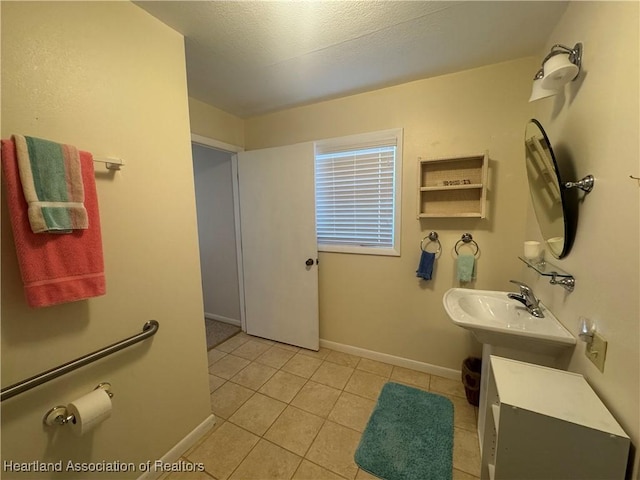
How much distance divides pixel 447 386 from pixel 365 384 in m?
0.64

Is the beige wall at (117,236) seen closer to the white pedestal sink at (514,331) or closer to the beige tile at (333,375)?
the beige tile at (333,375)

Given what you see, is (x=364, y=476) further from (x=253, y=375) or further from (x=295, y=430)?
(x=253, y=375)

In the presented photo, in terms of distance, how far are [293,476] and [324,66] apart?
247 centimetres

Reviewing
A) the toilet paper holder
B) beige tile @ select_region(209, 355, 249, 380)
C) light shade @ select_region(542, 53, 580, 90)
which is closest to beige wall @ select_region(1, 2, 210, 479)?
the toilet paper holder

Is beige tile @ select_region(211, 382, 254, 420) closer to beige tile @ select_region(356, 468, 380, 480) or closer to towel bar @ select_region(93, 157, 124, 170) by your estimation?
beige tile @ select_region(356, 468, 380, 480)

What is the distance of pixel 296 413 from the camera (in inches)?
69.0

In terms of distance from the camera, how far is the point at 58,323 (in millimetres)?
962

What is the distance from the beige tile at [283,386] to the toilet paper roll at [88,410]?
3.80ft

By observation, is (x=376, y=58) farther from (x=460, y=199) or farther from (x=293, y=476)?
(x=293, y=476)

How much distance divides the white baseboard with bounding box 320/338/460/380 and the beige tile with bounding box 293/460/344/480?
1101 mm

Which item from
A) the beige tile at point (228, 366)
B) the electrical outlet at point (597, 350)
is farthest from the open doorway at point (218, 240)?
the electrical outlet at point (597, 350)

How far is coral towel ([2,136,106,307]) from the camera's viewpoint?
0.80m

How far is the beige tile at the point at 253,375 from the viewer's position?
2.07 metres

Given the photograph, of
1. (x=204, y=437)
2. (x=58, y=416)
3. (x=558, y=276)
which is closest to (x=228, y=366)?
(x=204, y=437)
